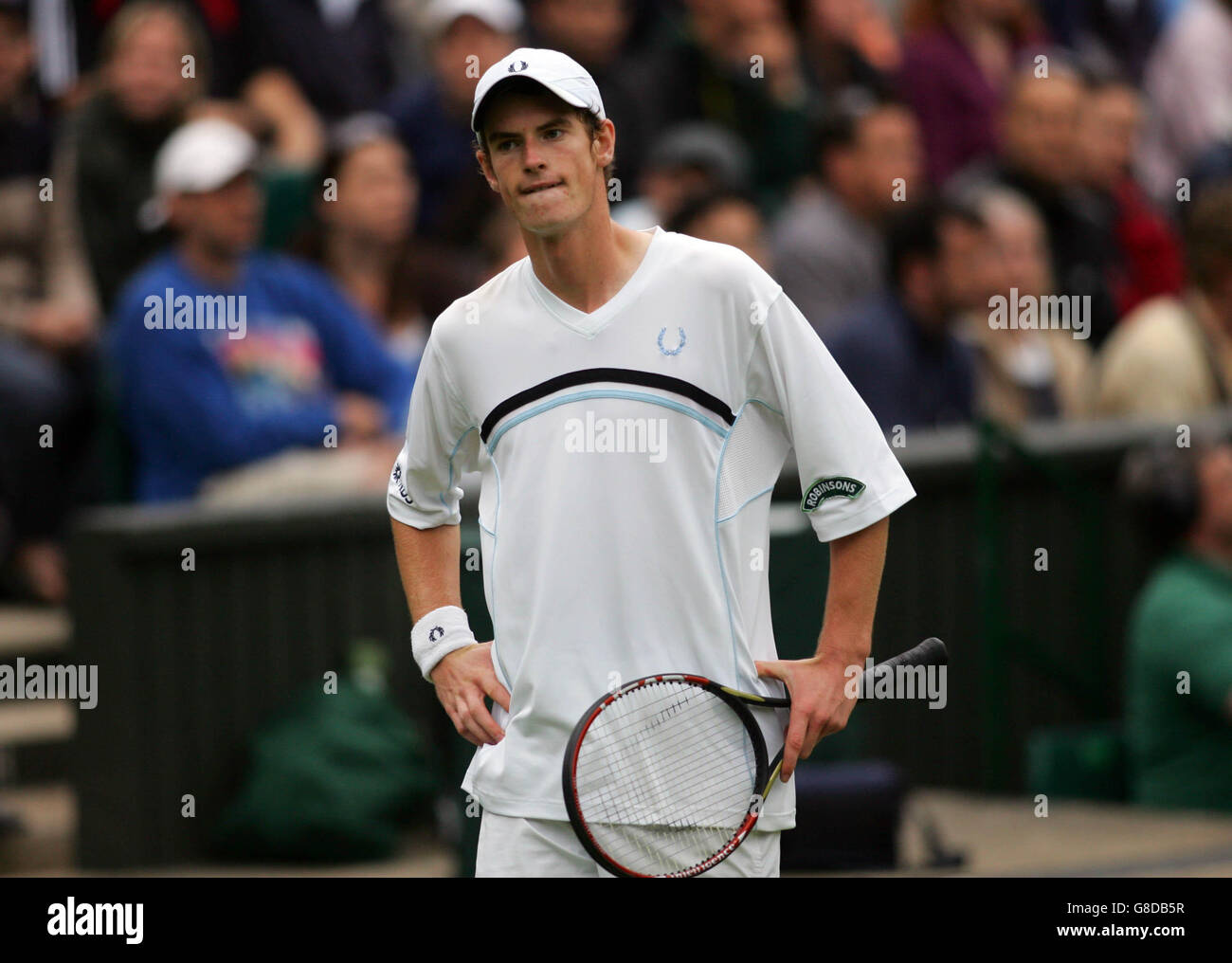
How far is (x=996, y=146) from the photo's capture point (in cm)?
1061

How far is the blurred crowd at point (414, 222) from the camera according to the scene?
298 inches

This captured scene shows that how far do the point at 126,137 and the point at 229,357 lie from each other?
4.14 ft

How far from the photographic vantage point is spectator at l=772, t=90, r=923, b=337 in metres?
8.59

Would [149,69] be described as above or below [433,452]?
above

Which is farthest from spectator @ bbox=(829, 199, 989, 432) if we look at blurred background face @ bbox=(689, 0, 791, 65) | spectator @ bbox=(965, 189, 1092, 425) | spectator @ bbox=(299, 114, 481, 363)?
blurred background face @ bbox=(689, 0, 791, 65)

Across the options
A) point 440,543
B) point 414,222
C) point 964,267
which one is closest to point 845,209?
point 964,267

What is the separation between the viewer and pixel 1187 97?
1176 cm

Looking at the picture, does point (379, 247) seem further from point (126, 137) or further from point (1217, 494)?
point (1217, 494)

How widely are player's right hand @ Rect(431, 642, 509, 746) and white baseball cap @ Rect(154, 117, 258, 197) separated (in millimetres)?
3980

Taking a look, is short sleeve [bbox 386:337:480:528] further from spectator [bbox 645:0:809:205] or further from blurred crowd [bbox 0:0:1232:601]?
spectator [bbox 645:0:809:205]

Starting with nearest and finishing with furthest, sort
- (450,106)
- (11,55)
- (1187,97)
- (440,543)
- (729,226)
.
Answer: (440,543) < (729,226) < (11,55) < (450,106) < (1187,97)

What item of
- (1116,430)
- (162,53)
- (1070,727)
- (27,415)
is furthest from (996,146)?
(27,415)

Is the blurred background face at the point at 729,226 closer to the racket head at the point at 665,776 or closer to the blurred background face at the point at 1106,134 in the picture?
the blurred background face at the point at 1106,134

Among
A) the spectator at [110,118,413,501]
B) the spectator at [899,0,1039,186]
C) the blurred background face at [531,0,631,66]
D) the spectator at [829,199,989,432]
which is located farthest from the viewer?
the spectator at [899,0,1039,186]
